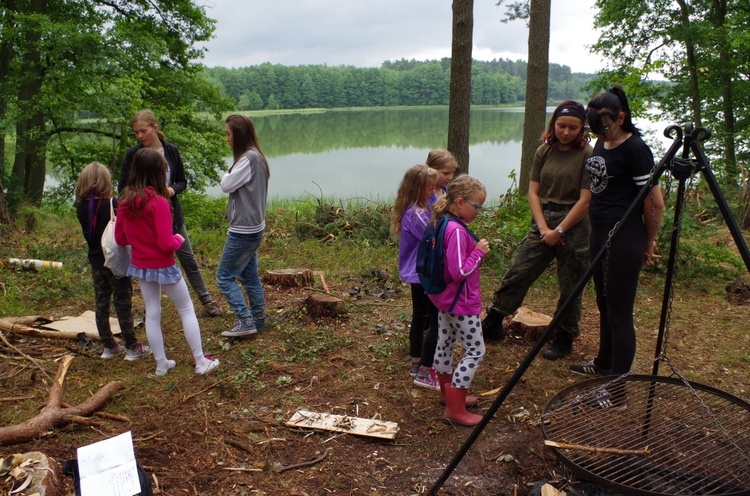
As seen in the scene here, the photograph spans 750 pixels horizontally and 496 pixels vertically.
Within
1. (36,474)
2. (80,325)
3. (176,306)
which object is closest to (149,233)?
(176,306)

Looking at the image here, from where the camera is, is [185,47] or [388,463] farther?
[185,47]

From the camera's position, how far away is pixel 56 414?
3111 millimetres

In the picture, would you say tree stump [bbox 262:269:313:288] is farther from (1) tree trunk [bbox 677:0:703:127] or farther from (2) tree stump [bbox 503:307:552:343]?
(1) tree trunk [bbox 677:0:703:127]

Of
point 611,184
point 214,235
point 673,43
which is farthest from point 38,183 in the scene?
point 673,43

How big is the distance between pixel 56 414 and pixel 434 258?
7.81 feet

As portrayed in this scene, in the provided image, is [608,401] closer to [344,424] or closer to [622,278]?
[622,278]

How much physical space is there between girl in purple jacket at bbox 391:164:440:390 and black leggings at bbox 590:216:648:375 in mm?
1061

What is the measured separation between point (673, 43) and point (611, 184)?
16353mm

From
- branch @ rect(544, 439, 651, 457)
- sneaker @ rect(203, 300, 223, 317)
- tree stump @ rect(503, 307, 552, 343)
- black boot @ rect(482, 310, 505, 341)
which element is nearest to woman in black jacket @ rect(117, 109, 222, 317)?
sneaker @ rect(203, 300, 223, 317)

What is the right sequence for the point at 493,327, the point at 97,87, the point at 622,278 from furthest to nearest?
1. the point at 97,87
2. the point at 493,327
3. the point at 622,278

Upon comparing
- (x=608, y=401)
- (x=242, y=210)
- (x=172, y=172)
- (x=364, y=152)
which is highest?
(x=172, y=172)

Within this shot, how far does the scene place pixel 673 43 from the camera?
53.4ft

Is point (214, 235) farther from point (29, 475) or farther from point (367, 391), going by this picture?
point (29, 475)

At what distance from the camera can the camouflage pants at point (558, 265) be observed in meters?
3.87
